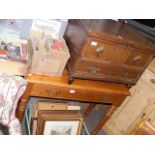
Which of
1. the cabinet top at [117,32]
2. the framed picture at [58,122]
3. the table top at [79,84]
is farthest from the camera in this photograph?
the framed picture at [58,122]

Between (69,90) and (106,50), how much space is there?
44 cm

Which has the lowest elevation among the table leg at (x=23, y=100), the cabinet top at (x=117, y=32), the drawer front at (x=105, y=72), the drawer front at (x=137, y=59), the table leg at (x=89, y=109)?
the table leg at (x=89, y=109)

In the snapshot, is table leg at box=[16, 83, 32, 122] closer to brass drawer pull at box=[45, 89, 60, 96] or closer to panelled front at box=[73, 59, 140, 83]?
brass drawer pull at box=[45, 89, 60, 96]

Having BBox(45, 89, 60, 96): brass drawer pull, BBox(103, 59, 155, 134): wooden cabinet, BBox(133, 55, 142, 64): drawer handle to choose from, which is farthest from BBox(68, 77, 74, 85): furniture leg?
BBox(103, 59, 155, 134): wooden cabinet

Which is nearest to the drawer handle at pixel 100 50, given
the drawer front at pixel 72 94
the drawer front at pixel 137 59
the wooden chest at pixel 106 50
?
the wooden chest at pixel 106 50

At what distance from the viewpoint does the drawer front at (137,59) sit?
170 cm

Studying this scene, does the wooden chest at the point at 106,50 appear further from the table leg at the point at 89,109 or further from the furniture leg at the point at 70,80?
the table leg at the point at 89,109

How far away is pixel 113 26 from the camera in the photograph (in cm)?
177

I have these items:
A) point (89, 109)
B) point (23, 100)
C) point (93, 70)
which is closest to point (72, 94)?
point (93, 70)

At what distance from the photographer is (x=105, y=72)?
1.77 meters

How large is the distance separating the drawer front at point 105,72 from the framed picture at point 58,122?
0.49 metres

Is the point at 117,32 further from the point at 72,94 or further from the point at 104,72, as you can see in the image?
the point at 72,94
